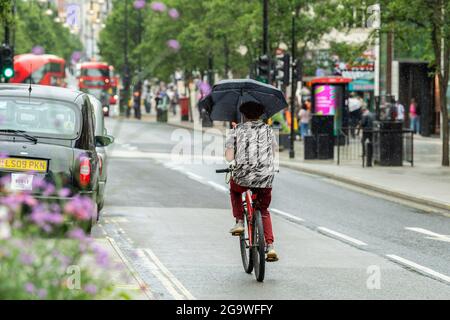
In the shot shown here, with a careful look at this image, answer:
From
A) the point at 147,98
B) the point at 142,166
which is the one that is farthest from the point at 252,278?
the point at 147,98

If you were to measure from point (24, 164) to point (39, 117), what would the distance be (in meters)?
0.81

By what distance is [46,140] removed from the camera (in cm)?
1287

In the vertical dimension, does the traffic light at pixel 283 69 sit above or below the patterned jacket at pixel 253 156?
above

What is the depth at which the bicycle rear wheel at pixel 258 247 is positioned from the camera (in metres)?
10.6

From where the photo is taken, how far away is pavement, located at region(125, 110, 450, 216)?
22.3 meters

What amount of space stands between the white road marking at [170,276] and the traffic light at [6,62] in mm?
21662

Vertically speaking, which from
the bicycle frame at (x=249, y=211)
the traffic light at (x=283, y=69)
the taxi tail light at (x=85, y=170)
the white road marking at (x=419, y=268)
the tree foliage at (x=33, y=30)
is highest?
the tree foliage at (x=33, y=30)

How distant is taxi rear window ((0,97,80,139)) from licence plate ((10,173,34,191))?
1.84 ft

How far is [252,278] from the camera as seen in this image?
1119 centimetres

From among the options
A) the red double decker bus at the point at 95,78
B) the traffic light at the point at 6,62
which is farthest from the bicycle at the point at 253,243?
the red double decker bus at the point at 95,78

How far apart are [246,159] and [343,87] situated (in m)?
33.8

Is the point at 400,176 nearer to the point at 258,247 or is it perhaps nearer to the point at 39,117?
the point at 39,117

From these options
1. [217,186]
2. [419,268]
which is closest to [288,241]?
[419,268]

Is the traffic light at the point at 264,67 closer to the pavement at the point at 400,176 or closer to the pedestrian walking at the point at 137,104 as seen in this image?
the pavement at the point at 400,176
